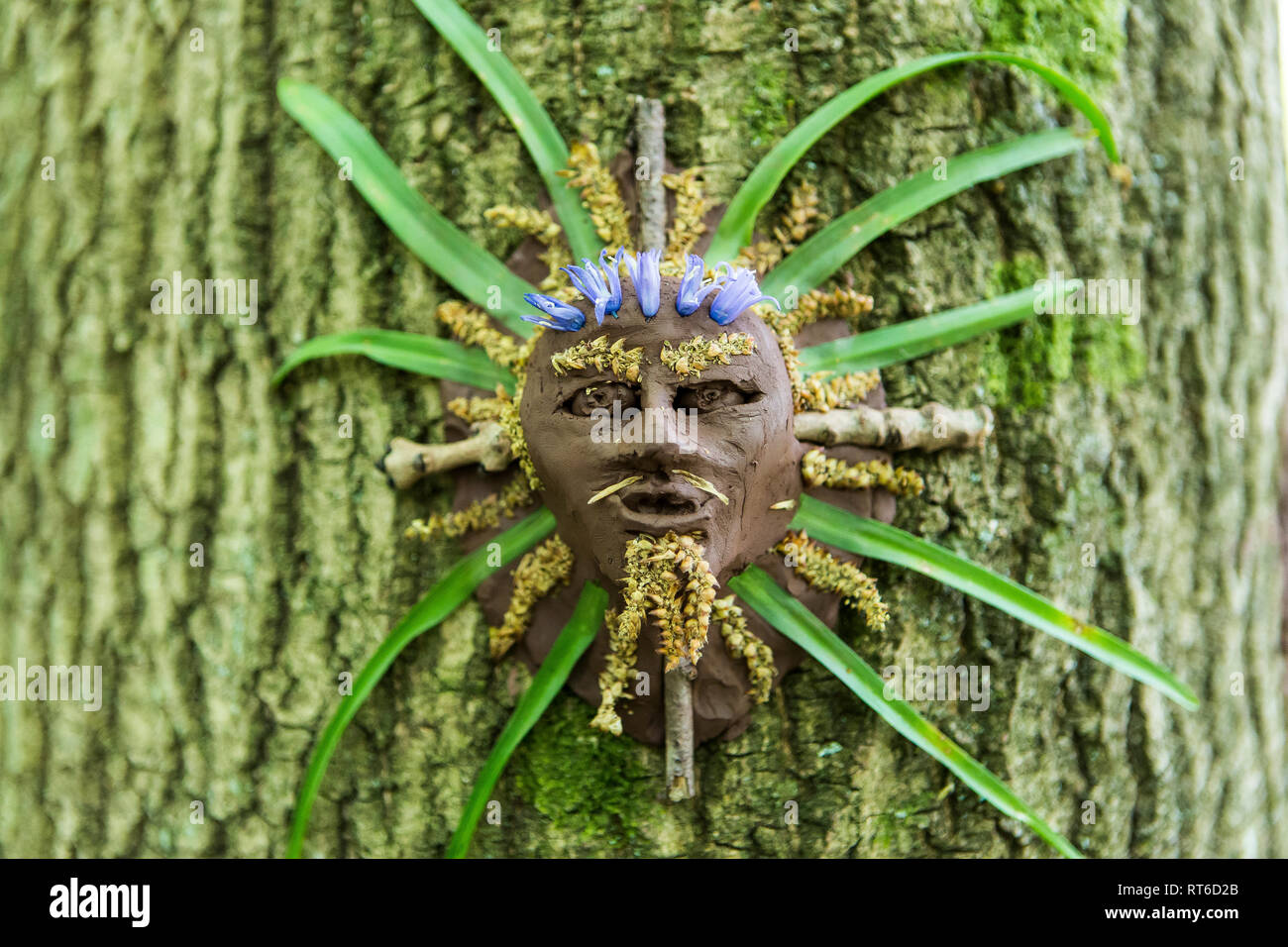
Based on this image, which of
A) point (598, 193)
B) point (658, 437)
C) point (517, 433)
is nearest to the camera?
point (658, 437)

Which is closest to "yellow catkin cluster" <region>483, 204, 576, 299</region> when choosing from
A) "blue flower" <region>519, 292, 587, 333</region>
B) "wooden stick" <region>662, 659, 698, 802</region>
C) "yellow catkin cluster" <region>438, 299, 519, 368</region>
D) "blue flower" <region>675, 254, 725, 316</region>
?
"yellow catkin cluster" <region>438, 299, 519, 368</region>

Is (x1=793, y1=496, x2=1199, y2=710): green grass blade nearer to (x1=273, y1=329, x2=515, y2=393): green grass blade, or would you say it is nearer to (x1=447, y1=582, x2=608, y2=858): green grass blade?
(x1=447, y1=582, x2=608, y2=858): green grass blade

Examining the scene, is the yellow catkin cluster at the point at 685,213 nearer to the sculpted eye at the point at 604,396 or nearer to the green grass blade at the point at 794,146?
the green grass blade at the point at 794,146

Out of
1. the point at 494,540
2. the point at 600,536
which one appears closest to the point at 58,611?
the point at 494,540

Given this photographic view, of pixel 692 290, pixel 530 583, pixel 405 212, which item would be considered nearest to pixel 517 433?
pixel 530 583

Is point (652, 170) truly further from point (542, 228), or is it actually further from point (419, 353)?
point (419, 353)

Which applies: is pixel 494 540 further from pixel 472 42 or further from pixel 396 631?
pixel 472 42

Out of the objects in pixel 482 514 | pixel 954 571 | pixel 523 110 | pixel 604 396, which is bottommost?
pixel 954 571
